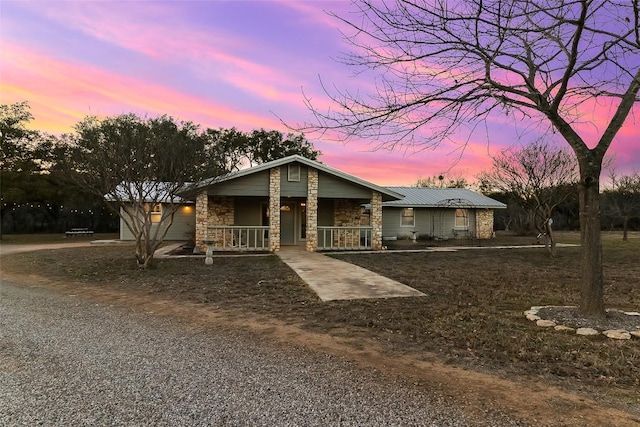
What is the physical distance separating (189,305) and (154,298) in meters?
1.00

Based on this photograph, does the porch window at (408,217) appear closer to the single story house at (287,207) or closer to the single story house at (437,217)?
the single story house at (437,217)

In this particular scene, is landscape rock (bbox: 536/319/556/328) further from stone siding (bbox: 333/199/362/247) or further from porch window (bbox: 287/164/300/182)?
stone siding (bbox: 333/199/362/247)

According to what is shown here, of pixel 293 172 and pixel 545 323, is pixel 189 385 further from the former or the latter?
pixel 293 172

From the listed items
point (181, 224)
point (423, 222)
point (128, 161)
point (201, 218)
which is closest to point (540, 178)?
point (423, 222)

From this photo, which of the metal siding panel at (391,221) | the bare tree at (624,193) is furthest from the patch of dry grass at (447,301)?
the bare tree at (624,193)

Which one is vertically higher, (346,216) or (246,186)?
(246,186)

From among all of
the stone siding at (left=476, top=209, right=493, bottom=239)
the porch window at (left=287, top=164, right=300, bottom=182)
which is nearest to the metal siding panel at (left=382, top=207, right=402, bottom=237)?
the stone siding at (left=476, top=209, right=493, bottom=239)

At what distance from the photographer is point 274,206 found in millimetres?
14547

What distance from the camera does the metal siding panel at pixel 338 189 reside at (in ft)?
49.5

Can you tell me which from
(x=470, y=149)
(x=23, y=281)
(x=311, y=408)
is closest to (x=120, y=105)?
(x=23, y=281)

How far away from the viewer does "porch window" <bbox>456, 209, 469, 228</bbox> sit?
23438mm

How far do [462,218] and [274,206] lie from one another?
44.8 feet

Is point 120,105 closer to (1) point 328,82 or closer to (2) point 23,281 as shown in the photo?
(2) point 23,281

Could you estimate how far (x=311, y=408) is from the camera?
2873 mm
